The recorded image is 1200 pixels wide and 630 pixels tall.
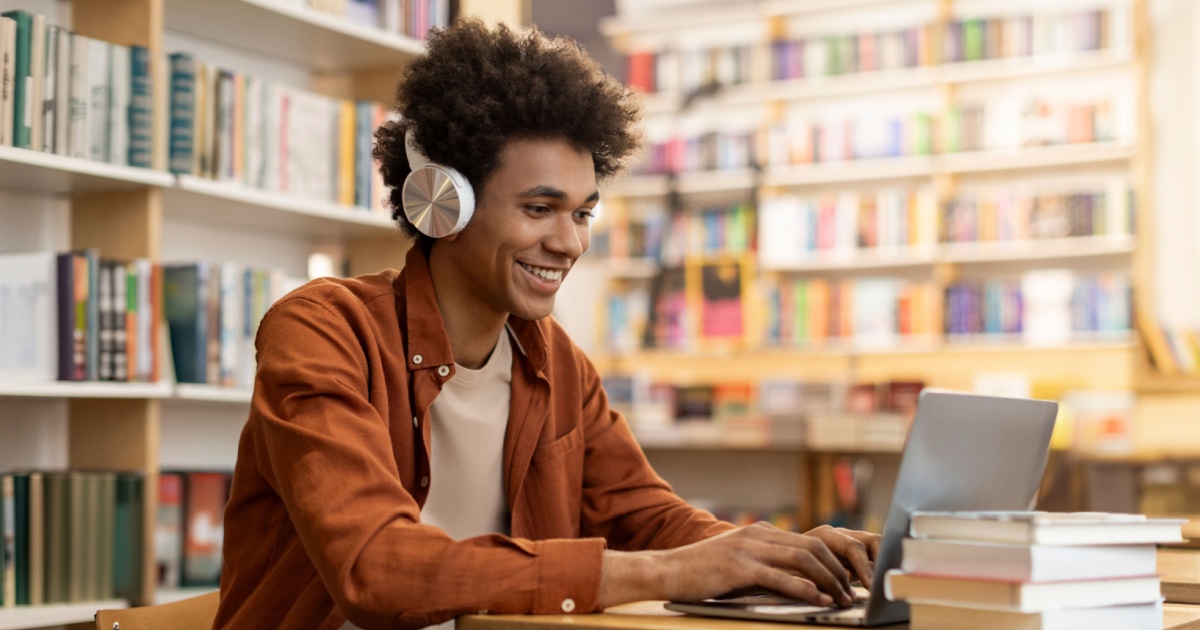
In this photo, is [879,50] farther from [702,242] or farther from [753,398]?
[753,398]

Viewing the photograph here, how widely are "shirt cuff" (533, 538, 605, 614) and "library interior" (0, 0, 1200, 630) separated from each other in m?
0.45

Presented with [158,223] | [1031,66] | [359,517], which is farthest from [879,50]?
[359,517]

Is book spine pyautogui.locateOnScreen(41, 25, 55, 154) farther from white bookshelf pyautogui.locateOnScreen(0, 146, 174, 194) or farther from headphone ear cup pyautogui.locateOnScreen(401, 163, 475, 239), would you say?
headphone ear cup pyautogui.locateOnScreen(401, 163, 475, 239)

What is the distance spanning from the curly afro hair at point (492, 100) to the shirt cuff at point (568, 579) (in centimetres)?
59

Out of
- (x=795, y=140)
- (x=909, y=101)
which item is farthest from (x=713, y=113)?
(x=909, y=101)

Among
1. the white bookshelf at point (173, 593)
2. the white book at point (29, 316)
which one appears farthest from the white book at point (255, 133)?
the white bookshelf at point (173, 593)

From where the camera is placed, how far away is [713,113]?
19.0 feet

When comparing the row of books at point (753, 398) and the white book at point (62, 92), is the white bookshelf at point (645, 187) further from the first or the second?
the white book at point (62, 92)

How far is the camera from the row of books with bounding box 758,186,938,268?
5.20m

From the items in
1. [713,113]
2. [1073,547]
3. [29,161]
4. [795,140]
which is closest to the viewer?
[1073,547]

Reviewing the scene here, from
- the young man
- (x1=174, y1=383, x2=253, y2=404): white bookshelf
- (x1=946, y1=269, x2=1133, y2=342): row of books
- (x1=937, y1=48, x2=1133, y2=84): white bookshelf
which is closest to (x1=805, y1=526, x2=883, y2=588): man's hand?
the young man

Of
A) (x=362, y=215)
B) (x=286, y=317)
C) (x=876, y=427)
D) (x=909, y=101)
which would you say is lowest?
(x=876, y=427)

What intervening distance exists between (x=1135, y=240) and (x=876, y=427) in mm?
1273

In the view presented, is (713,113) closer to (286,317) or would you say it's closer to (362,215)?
(362,215)
